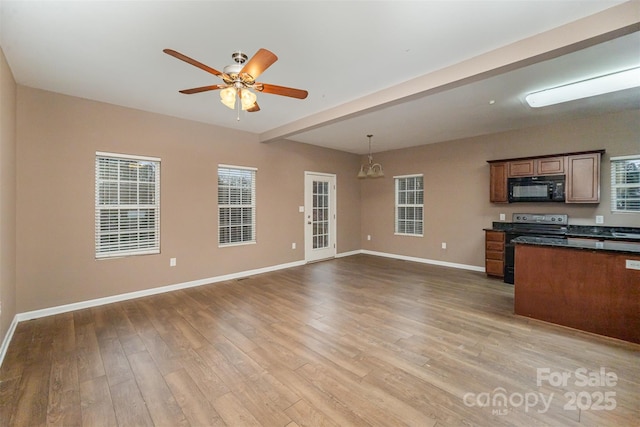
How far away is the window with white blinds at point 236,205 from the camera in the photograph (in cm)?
491

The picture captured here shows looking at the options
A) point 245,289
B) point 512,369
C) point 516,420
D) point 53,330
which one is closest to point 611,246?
point 512,369

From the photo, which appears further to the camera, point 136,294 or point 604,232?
→ point 604,232

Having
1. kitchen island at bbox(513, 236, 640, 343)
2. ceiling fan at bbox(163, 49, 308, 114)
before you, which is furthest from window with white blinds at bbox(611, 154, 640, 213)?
ceiling fan at bbox(163, 49, 308, 114)

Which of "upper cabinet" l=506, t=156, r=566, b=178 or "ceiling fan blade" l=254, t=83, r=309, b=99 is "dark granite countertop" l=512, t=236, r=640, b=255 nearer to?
"upper cabinet" l=506, t=156, r=566, b=178

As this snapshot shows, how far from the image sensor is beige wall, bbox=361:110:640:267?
422 cm

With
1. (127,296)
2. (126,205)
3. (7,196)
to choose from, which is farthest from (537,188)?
(7,196)

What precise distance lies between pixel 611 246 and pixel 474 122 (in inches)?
104

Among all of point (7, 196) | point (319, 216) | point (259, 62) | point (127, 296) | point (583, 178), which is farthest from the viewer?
point (319, 216)

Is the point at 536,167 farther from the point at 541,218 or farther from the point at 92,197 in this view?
the point at 92,197

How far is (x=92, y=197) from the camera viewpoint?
3.61 meters

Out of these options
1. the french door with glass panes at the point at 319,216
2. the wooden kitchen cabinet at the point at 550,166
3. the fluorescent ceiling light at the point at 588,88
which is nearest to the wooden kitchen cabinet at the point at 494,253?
the wooden kitchen cabinet at the point at 550,166

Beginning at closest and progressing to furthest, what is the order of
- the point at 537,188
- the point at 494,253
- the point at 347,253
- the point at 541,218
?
the point at 537,188
the point at 541,218
the point at 494,253
the point at 347,253

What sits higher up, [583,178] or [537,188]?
[583,178]

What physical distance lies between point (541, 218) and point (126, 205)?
269 inches
